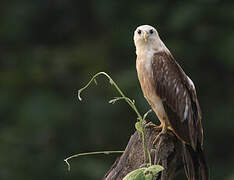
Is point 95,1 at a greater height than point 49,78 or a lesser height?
greater

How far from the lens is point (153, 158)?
4.37 meters

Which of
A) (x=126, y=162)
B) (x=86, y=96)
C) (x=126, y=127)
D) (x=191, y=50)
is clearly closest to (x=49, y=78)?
(x=86, y=96)

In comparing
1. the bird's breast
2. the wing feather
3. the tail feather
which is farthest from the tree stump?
the bird's breast

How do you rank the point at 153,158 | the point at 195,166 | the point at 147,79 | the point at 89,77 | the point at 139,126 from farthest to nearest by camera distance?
the point at 89,77
the point at 147,79
the point at 195,166
the point at 153,158
the point at 139,126

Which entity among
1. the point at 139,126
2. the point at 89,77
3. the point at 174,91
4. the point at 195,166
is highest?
the point at 139,126

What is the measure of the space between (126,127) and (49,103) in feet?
3.96

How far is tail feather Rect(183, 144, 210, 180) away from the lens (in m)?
4.64

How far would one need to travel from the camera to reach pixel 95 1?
10789 mm

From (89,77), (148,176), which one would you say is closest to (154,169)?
(148,176)

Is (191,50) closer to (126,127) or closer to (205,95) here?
(205,95)

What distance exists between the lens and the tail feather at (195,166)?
4645mm

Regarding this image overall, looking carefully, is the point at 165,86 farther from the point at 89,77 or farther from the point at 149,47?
the point at 89,77

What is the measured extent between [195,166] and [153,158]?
0.43 m

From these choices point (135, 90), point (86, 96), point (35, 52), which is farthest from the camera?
point (35, 52)
